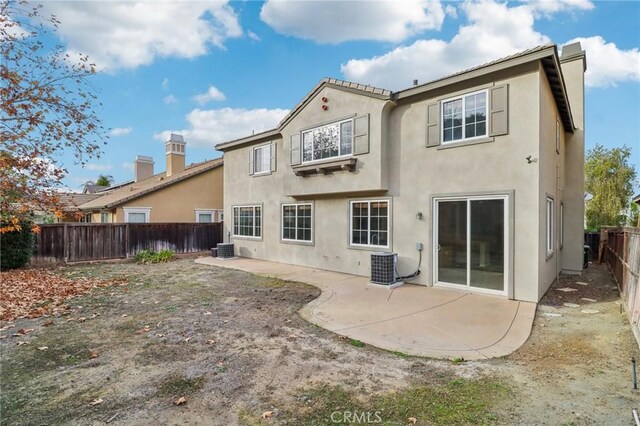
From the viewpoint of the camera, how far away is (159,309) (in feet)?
22.7

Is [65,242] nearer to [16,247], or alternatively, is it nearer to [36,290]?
[16,247]

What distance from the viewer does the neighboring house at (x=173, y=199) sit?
57.2ft

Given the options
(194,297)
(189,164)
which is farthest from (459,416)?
(189,164)

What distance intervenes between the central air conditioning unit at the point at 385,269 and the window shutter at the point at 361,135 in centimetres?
312

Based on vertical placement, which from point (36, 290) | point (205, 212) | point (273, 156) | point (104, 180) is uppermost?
point (104, 180)

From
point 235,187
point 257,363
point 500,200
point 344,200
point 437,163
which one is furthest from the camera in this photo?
point 235,187

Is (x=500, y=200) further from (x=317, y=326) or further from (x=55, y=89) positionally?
(x=55, y=89)

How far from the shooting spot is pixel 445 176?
846 centimetres

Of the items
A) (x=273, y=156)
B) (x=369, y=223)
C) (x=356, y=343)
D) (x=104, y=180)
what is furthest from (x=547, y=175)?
(x=104, y=180)

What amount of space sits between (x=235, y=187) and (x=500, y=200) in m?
11.6

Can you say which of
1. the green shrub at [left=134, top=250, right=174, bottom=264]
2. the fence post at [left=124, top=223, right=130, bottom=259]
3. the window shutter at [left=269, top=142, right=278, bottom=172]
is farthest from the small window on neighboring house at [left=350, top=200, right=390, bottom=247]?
Answer: the fence post at [left=124, top=223, right=130, bottom=259]

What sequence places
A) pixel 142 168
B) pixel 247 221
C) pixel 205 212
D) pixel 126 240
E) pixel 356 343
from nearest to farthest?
pixel 356 343 → pixel 126 240 → pixel 247 221 → pixel 205 212 → pixel 142 168

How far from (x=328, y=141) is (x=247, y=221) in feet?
20.2

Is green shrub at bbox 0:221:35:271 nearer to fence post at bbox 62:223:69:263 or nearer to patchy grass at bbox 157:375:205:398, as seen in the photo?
fence post at bbox 62:223:69:263
